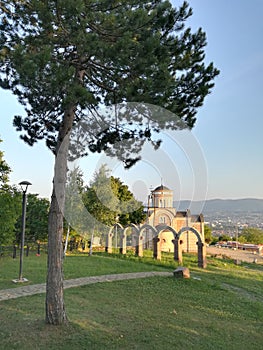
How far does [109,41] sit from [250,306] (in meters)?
6.21

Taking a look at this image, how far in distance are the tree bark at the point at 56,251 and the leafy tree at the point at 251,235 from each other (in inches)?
1962

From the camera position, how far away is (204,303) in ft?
21.2

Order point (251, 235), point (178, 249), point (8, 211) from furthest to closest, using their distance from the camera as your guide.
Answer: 1. point (251, 235)
2. point (178, 249)
3. point (8, 211)

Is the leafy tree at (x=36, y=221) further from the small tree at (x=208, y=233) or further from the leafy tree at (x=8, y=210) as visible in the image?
the small tree at (x=208, y=233)

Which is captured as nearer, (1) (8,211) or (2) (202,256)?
(1) (8,211)

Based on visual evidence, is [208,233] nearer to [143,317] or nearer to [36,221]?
[36,221]

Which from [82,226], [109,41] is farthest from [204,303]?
[82,226]

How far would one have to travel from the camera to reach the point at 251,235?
52.7 metres

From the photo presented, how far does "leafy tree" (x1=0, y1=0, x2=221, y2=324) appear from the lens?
3.99 m

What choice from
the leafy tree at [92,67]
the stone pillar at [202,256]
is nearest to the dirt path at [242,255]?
the stone pillar at [202,256]

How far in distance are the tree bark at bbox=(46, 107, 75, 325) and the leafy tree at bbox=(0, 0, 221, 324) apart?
14mm

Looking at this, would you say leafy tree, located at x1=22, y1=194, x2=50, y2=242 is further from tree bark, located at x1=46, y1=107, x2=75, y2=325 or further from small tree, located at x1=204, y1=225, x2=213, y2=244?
small tree, located at x1=204, y1=225, x2=213, y2=244

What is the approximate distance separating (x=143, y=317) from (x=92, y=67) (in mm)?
4426

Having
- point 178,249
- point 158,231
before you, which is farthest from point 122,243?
point 178,249
